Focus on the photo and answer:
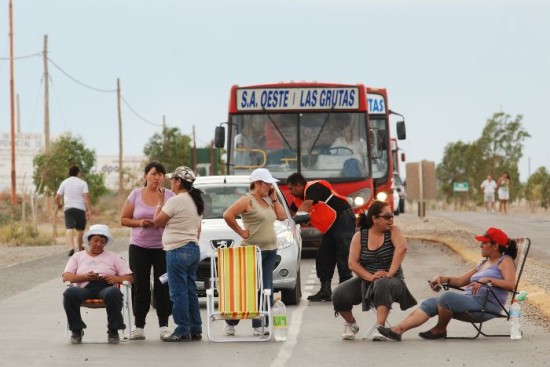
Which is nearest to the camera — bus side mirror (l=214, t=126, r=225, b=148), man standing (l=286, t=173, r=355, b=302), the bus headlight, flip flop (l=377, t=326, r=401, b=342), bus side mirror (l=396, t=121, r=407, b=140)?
flip flop (l=377, t=326, r=401, b=342)

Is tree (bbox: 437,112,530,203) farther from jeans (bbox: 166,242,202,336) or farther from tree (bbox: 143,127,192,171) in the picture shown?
jeans (bbox: 166,242,202,336)

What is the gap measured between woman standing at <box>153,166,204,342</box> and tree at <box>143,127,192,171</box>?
7874 cm

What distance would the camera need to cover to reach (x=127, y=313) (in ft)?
47.4

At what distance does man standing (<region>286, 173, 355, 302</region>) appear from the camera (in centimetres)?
1880

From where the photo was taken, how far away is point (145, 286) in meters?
14.8

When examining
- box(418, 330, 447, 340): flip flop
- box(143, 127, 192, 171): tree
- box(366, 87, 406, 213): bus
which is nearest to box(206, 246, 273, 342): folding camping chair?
box(418, 330, 447, 340): flip flop

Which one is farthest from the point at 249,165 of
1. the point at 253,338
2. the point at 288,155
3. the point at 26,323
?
the point at 253,338

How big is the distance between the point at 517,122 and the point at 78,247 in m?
63.4

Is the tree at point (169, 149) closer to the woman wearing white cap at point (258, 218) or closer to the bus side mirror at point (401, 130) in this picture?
the bus side mirror at point (401, 130)

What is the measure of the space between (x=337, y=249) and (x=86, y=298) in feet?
18.0

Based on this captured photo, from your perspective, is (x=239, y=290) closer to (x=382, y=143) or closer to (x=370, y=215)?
(x=370, y=215)

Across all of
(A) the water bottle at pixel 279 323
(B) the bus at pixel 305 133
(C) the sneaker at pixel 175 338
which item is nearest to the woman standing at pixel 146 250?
(C) the sneaker at pixel 175 338

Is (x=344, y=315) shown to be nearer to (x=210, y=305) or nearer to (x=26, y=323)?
(x=210, y=305)

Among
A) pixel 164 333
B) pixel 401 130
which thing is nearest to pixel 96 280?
pixel 164 333
